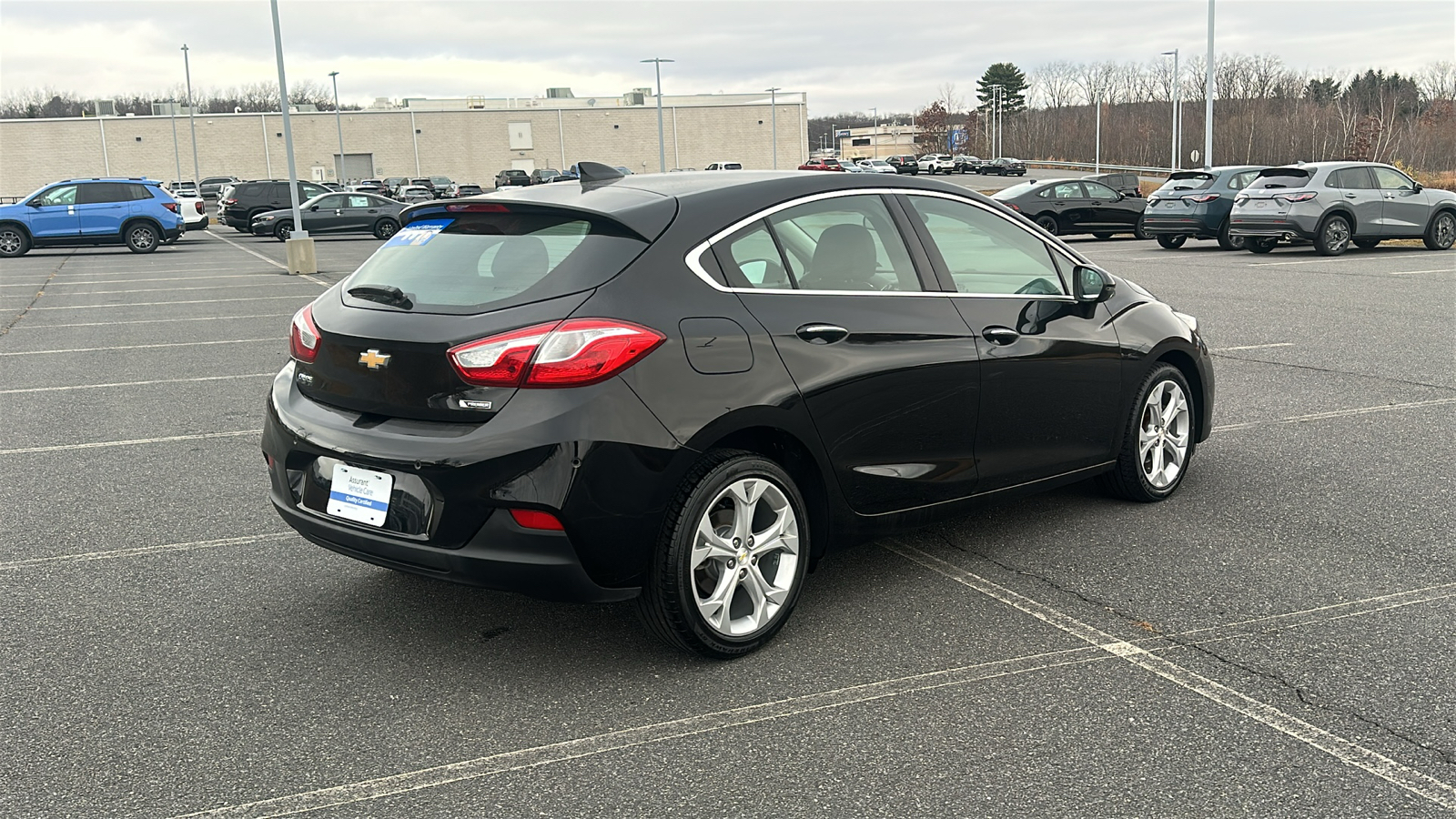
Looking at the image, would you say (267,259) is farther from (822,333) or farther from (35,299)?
(822,333)

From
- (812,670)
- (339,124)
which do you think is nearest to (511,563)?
(812,670)

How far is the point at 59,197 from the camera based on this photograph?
27953 millimetres

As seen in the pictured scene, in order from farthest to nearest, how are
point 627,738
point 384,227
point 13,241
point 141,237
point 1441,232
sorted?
point 384,227 < point 141,237 < point 13,241 < point 1441,232 < point 627,738

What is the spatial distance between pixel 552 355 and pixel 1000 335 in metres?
1.97

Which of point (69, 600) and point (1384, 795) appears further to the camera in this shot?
point (69, 600)

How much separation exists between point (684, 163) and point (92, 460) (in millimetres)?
86531

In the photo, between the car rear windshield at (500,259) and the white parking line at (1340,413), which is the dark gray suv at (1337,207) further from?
the car rear windshield at (500,259)

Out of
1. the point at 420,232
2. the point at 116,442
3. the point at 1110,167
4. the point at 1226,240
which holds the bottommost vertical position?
the point at 116,442

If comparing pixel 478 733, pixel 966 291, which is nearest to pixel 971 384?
pixel 966 291

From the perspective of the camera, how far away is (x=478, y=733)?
334 centimetres

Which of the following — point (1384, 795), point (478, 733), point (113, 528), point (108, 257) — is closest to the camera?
point (1384, 795)

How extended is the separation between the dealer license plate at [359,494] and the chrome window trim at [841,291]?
→ 118 cm

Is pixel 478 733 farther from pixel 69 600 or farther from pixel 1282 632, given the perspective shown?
pixel 1282 632

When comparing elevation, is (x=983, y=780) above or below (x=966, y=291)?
below
